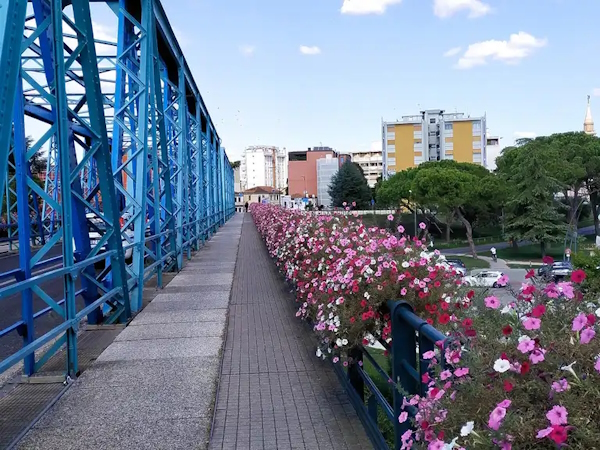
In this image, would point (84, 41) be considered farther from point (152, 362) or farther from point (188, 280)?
point (188, 280)

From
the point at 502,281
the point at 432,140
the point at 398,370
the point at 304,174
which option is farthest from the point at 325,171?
the point at 502,281

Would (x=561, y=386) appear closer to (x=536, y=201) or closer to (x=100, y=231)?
(x=100, y=231)

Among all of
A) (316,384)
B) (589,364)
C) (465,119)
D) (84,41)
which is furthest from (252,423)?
(465,119)

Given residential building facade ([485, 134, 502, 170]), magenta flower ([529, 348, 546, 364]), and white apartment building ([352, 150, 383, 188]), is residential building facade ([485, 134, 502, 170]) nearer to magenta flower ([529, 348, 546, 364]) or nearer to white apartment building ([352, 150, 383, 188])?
white apartment building ([352, 150, 383, 188])

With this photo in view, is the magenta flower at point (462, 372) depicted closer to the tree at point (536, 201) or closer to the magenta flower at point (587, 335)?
the magenta flower at point (587, 335)

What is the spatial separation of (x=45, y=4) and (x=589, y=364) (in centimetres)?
551

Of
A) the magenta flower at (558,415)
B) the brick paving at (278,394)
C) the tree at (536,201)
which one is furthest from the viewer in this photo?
the tree at (536,201)

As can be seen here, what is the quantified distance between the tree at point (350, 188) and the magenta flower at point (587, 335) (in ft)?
264

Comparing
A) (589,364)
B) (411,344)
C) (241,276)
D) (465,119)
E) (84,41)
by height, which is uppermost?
(465,119)

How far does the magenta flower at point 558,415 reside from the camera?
4.71ft

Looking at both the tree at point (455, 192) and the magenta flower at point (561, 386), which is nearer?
the magenta flower at point (561, 386)

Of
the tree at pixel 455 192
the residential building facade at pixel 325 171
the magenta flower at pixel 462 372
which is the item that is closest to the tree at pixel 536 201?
the tree at pixel 455 192

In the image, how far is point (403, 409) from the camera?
2930 millimetres

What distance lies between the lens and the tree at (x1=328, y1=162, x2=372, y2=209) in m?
83.1
